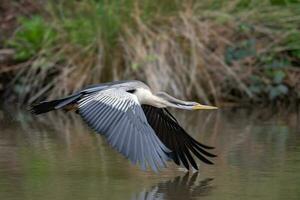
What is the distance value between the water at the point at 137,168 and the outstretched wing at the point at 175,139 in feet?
0.37

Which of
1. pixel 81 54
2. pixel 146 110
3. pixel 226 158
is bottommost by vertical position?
pixel 226 158

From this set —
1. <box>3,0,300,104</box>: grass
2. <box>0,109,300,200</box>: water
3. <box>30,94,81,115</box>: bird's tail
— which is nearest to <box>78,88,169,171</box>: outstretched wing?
<box>30,94,81,115</box>: bird's tail

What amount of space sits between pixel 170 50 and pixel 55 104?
493cm

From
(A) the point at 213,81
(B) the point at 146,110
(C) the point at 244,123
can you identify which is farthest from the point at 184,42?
(B) the point at 146,110

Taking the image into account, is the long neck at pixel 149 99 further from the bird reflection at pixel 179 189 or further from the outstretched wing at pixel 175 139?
the bird reflection at pixel 179 189

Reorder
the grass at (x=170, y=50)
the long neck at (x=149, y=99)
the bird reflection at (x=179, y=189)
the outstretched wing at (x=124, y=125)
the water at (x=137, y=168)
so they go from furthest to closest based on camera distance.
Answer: the grass at (x=170, y=50) < the long neck at (x=149, y=99) < the outstretched wing at (x=124, y=125) < the water at (x=137, y=168) < the bird reflection at (x=179, y=189)

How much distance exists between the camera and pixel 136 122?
6457mm

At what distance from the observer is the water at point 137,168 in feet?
19.6

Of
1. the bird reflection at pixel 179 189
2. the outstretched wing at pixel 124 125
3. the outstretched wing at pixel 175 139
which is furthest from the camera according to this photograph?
Answer: the outstretched wing at pixel 175 139

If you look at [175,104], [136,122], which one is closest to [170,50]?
[175,104]

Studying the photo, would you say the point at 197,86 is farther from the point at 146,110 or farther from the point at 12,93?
the point at 146,110

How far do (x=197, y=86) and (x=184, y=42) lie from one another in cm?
72

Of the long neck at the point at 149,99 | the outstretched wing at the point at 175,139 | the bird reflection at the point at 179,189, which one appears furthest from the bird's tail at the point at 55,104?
the bird reflection at the point at 179,189

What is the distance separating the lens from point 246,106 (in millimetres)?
11922
